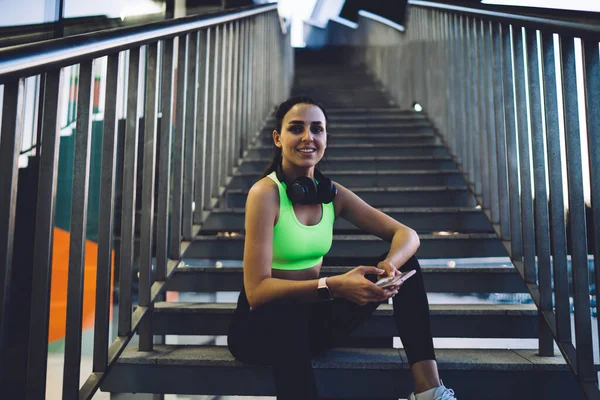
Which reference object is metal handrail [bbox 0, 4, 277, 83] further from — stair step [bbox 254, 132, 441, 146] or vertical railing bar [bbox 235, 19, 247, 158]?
stair step [bbox 254, 132, 441, 146]

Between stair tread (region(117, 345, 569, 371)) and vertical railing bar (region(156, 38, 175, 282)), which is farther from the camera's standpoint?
vertical railing bar (region(156, 38, 175, 282))

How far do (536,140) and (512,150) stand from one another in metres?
0.22

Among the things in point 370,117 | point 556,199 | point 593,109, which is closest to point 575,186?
point 556,199

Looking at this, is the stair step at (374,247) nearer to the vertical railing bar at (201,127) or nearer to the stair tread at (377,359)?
the vertical railing bar at (201,127)

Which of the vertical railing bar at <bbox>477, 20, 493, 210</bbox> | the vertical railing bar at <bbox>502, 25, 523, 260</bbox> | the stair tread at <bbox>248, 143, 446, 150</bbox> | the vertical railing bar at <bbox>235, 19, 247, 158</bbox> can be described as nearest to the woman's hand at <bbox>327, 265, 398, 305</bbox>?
the vertical railing bar at <bbox>502, 25, 523, 260</bbox>

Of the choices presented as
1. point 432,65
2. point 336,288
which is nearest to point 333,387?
point 336,288

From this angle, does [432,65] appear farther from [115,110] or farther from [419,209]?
[115,110]

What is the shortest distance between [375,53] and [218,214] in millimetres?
5676

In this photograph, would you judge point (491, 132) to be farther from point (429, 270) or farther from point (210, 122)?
point (210, 122)

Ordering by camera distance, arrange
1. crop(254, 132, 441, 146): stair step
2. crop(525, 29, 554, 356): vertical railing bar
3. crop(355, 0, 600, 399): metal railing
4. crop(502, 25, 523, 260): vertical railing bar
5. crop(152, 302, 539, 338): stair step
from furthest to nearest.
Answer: crop(254, 132, 441, 146): stair step < crop(502, 25, 523, 260): vertical railing bar < crop(152, 302, 539, 338): stair step < crop(525, 29, 554, 356): vertical railing bar < crop(355, 0, 600, 399): metal railing

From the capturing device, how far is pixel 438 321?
1.79 m

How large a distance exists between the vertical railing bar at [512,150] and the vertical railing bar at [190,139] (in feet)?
4.51

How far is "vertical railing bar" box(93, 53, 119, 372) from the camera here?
55.3 inches

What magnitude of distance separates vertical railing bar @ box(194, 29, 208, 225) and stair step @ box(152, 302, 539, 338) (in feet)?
A: 1.89
